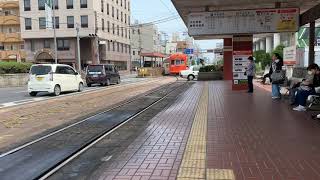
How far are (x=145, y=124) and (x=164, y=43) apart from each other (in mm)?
136686

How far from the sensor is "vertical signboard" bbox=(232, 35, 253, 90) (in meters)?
21.4

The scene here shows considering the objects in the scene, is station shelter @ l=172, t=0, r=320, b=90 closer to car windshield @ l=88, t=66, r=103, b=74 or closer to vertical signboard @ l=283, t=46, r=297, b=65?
vertical signboard @ l=283, t=46, r=297, b=65

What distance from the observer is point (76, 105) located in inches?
688

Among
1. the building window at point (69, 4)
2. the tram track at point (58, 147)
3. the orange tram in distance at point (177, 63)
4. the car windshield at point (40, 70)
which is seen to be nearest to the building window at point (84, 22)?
the building window at point (69, 4)

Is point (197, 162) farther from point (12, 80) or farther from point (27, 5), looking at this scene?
point (27, 5)

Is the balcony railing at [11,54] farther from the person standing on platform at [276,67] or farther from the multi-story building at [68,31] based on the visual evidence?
the person standing on platform at [276,67]

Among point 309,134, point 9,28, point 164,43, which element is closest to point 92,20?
point 9,28

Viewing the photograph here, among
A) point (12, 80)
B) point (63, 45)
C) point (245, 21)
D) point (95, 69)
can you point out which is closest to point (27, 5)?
point (63, 45)

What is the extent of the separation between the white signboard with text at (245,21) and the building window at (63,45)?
176ft

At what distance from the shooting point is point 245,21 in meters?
17.8

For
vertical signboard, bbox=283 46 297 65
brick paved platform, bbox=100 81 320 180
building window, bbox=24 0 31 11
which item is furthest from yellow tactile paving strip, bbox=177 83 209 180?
building window, bbox=24 0 31 11

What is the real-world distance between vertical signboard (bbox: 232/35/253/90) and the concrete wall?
955 inches

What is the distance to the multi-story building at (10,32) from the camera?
77750 millimetres

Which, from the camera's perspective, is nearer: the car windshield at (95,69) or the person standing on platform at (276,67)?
the person standing on platform at (276,67)
